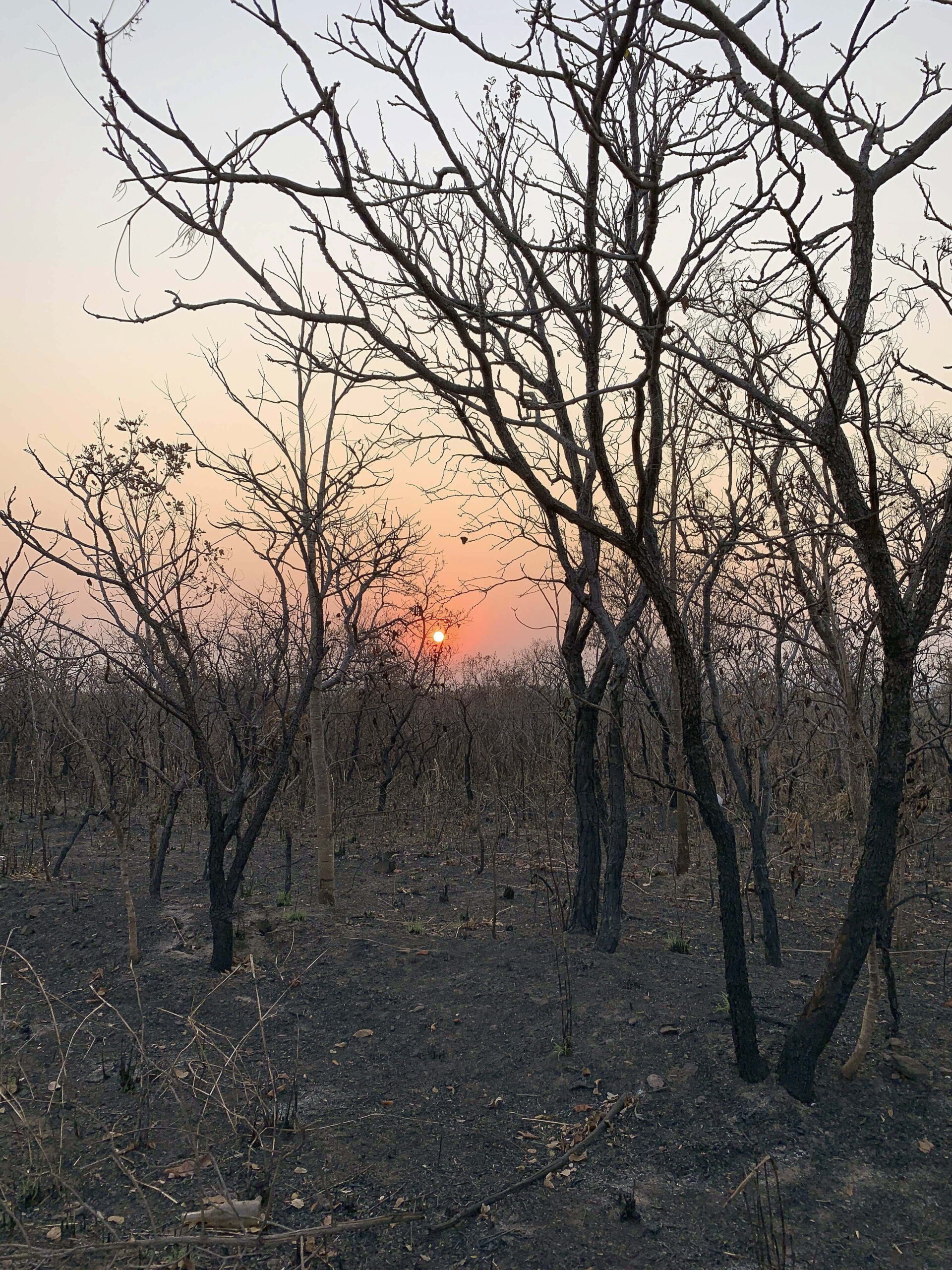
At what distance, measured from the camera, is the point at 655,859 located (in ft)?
36.8

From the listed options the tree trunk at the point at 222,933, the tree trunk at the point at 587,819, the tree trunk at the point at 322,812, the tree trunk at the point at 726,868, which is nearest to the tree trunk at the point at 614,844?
the tree trunk at the point at 587,819

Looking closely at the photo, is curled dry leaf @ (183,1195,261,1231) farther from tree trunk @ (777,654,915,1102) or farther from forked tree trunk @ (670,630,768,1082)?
tree trunk @ (777,654,915,1102)

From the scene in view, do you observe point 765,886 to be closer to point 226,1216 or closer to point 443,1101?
point 443,1101

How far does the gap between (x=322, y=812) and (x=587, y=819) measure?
306cm

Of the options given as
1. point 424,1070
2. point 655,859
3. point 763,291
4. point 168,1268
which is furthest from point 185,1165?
point 655,859

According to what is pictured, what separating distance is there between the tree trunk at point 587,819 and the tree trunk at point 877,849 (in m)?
2.95

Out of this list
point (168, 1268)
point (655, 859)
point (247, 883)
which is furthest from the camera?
point (655, 859)

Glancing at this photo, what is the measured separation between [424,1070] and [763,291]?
4.91 meters

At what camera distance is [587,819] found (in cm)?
691

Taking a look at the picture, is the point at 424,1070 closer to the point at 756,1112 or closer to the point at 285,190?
the point at 756,1112

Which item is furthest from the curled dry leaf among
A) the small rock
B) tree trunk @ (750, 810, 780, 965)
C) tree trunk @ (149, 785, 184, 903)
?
tree trunk @ (149, 785, 184, 903)

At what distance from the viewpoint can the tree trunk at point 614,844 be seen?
6398mm

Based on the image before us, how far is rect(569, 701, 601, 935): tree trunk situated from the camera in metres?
6.88

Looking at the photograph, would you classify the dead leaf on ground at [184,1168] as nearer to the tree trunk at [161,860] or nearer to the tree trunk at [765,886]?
the tree trunk at [765,886]
